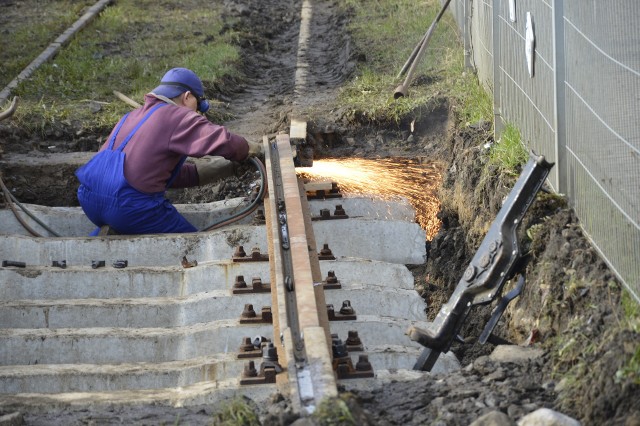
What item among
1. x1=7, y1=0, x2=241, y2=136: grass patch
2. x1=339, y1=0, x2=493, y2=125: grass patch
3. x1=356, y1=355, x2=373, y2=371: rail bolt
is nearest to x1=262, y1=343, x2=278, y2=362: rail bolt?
x1=356, y1=355, x2=373, y2=371: rail bolt

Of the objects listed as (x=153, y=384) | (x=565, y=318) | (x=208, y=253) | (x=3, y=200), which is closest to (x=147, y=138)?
(x=208, y=253)

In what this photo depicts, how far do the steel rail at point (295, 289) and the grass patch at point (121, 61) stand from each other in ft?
9.99

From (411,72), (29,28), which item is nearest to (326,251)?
(411,72)

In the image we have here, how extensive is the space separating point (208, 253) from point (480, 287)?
7.64 feet

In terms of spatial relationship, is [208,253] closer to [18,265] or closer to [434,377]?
[18,265]

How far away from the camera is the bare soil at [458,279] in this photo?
14.4ft

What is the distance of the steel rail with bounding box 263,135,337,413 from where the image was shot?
450 centimetres

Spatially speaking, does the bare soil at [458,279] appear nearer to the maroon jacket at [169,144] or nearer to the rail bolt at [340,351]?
the rail bolt at [340,351]

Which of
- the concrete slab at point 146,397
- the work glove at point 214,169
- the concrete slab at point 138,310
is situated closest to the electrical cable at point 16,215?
the work glove at point 214,169

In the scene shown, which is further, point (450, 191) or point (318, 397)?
point (450, 191)

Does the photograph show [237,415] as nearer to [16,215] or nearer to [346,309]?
[346,309]

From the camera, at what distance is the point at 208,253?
7270 mm

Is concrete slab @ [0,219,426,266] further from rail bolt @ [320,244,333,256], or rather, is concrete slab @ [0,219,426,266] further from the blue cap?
the blue cap

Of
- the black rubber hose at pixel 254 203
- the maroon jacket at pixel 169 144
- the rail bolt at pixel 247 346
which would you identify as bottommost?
the rail bolt at pixel 247 346
